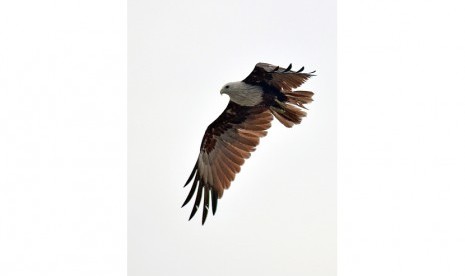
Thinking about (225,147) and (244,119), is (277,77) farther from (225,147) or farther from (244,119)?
(225,147)

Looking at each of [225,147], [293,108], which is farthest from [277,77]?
[225,147]

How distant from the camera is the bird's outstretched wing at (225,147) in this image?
2254 millimetres

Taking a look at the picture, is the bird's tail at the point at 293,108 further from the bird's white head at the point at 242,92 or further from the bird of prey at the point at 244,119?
the bird's white head at the point at 242,92

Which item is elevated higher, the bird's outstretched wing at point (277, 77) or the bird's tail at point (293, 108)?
the bird's outstretched wing at point (277, 77)

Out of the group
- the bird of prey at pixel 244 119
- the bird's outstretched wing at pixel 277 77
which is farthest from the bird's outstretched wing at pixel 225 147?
the bird's outstretched wing at pixel 277 77

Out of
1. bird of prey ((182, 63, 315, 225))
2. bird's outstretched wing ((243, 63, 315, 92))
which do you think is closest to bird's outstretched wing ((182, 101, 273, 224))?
bird of prey ((182, 63, 315, 225))

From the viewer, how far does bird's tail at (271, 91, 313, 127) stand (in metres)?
2.25

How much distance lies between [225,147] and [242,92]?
9.7 inches

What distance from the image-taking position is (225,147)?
2324mm

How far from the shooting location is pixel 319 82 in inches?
89.2

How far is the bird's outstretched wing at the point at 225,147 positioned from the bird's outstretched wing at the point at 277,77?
0.11m

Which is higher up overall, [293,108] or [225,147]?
[293,108]
